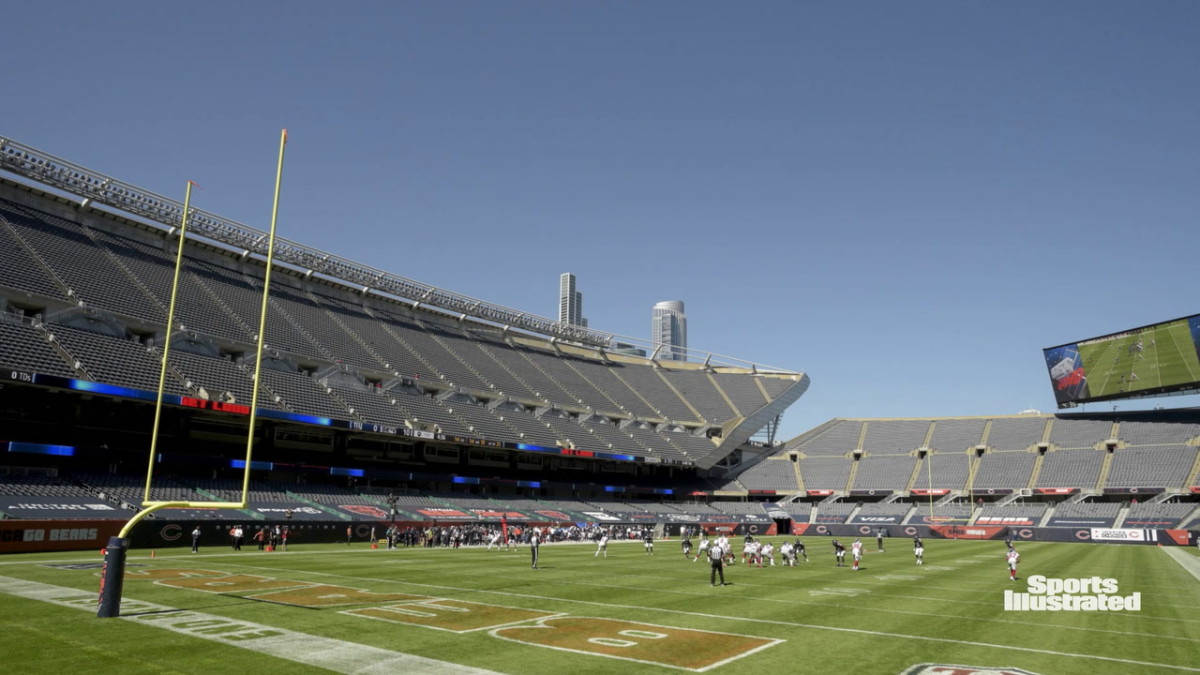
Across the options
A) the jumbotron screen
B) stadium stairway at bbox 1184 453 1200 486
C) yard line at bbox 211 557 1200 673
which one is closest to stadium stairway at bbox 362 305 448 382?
yard line at bbox 211 557 1200 673

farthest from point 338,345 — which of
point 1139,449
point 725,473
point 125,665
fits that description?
point 1139,449

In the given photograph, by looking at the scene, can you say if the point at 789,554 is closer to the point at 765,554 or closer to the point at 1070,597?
the point at 765,554

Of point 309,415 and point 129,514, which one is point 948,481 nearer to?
point 309,415

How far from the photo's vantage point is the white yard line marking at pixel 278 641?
12.4 metres

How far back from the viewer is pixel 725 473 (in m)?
97.6

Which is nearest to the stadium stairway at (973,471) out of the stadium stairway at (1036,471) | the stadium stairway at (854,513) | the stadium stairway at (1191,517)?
the stadium stairway at (1036,471)

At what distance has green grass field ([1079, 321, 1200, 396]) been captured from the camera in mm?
72188

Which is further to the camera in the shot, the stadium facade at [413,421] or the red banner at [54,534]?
the stadium facade at [413,421]

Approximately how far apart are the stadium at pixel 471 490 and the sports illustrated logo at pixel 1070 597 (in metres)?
0.65

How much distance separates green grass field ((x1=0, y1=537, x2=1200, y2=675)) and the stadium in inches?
5.2

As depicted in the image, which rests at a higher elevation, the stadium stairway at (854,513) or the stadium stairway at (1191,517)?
the stadium stairway at (1191,517)

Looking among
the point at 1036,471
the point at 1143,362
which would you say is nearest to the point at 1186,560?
the point at 1143,362

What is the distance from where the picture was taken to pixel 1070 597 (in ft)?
82.2

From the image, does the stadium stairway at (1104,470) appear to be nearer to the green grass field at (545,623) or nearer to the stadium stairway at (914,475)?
the stadium stairway at (914,475)
